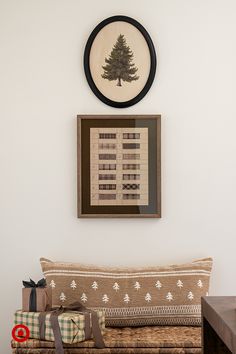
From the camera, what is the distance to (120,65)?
3.50 metres

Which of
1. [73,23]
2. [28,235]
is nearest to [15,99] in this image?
[73,23]

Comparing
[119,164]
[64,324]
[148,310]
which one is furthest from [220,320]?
[119,164]

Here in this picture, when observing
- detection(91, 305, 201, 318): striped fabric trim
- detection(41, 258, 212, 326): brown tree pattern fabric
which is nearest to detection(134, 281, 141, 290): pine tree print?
detection(41, 258, 212, 326): brown tree pattern fabric

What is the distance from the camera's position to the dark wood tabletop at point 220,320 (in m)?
1.45

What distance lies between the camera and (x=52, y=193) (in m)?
3.51

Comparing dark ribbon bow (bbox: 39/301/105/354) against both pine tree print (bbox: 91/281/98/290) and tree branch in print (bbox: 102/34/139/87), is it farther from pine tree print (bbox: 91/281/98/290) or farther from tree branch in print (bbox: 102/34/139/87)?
tree branch in print (bbox: 102/34/139/87)

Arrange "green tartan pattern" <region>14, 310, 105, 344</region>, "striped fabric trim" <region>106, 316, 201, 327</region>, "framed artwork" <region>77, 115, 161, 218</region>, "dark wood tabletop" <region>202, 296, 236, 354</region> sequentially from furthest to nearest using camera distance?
"framed artwork" <region>77, 115, 161, 218</region>, "striped fabric trim" <region>106, 316, 201, 327</region>, "green tartan pattern" <region>14, 310, 105, 344</region>, "dark wood tabletop" <region>202, 296, 236, 354</region>

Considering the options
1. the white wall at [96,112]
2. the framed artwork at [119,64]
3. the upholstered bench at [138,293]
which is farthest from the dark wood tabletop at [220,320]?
the framed artwork at [119,64]

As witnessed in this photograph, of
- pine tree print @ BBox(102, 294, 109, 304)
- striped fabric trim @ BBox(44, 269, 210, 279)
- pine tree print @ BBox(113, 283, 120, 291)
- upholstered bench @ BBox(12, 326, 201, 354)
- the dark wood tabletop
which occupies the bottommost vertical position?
upholstered bench @ BBox(12, 326, 201, 354)

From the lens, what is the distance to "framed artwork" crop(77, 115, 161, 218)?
3488 mm

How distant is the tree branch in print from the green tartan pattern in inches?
54.0

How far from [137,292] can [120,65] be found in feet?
4.31

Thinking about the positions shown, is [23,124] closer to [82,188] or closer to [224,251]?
[82,188]

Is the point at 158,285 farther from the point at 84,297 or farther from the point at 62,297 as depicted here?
the point at 62,297
